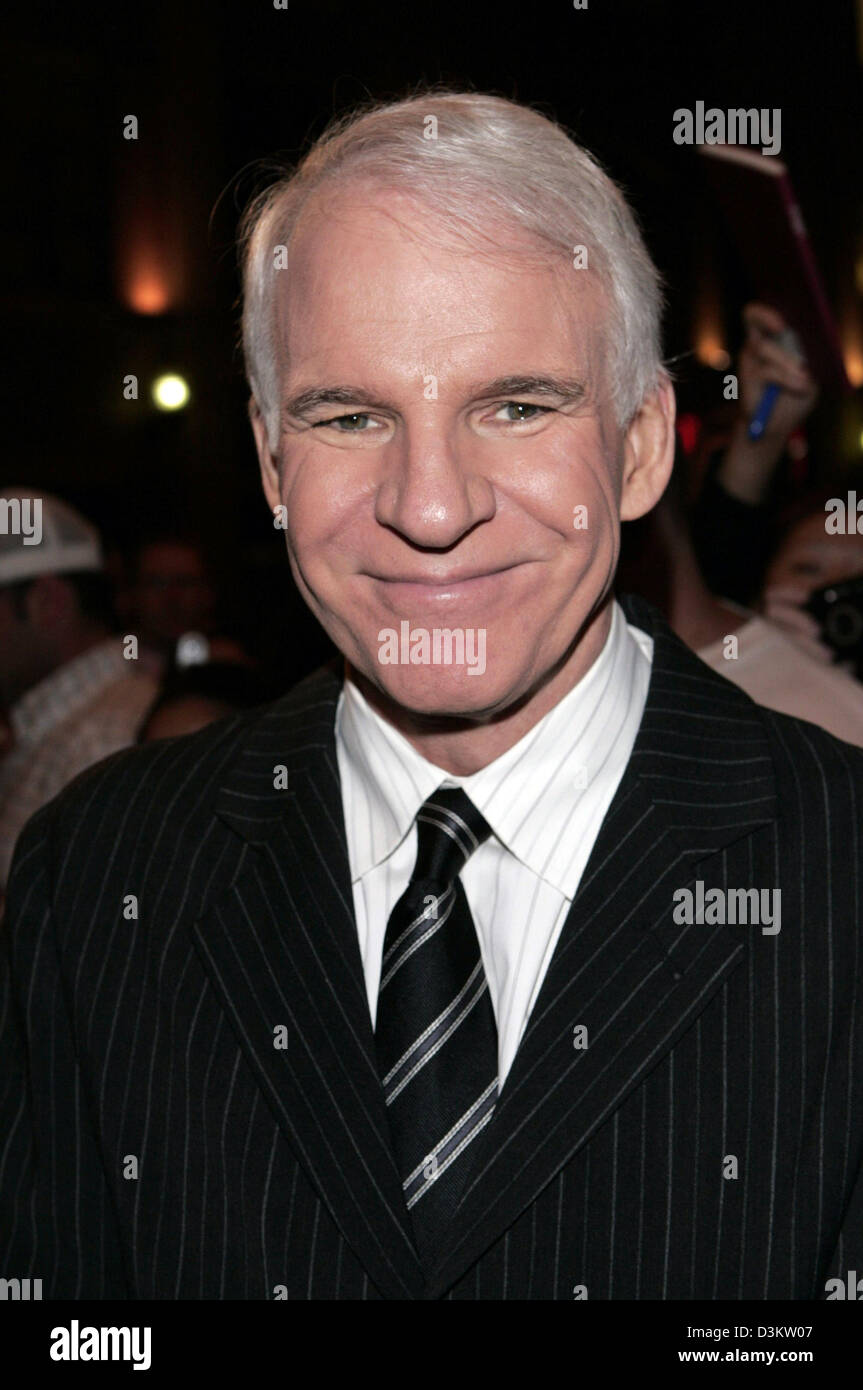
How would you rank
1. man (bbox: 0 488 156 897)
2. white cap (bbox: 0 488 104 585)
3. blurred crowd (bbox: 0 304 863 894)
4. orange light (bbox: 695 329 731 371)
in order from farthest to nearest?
orange light (bbox: 695 329 731 371) → white cap (bbox: 0 488 104 585) → man (bbox: 0 488 156 897) → blurred crowd (bbox: 0 304 863 894)

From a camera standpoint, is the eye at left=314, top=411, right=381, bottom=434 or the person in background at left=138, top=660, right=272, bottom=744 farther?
the person in background at left=138, top=660, right=272, bottom=744

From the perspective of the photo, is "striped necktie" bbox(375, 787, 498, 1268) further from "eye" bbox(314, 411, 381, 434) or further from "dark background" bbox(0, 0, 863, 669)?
"dark background" bbox(0, 0, 863, 669)

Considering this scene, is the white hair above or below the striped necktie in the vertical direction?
above

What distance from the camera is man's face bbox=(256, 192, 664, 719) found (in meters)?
1.47

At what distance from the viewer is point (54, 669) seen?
12.9 ft

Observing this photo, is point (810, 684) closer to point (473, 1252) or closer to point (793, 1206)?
point (793, 1206)

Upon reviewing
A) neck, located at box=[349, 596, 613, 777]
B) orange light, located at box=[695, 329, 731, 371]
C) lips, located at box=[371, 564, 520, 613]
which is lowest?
neck, located at box=[349, 596, 613, 777]

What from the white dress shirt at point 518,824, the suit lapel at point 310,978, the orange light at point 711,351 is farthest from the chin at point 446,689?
the orange light at point 711,351

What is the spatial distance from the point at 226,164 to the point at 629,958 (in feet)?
20.4

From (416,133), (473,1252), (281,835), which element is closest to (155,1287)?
(473,1252)

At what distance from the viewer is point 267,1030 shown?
1639 millimetres

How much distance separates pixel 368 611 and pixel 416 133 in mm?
526

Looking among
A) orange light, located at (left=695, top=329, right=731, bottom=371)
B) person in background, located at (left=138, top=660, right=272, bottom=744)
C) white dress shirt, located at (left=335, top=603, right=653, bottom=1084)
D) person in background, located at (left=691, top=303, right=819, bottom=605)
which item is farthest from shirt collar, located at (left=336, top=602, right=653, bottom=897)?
orange light, located at (left=695, top=329, right=731, bottom=371)

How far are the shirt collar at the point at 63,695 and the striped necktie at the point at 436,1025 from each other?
1.93 m
